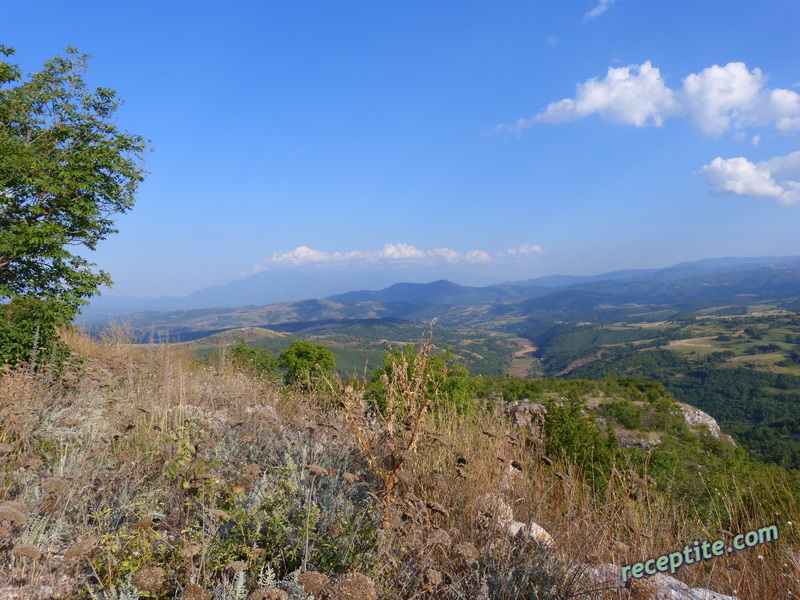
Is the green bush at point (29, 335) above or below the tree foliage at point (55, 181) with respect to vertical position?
below

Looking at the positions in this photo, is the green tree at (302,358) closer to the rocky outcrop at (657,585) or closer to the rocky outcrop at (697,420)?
the rocky outcrop at (657,585)

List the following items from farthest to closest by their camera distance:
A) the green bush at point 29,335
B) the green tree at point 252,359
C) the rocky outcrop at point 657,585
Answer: the green tree at point 252,359 → the green bush at point 29,335 → the rocky outcrop at point 657,585

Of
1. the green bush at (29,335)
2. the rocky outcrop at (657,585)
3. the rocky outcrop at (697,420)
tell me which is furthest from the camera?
the rocky outcrop at (697,420)

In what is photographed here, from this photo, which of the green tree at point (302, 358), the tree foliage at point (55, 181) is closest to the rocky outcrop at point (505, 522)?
the green tree at point (302, 358)

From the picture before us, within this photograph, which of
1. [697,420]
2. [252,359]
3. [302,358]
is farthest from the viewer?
[697,420]

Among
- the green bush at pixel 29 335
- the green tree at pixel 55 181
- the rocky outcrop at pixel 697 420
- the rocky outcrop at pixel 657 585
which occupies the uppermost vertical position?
the green tree at pixel 55 181

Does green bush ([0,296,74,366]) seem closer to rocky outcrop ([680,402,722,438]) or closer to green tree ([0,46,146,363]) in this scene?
green tree ([0,46,146,363])

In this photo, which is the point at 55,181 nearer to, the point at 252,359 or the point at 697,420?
the point at 252,359

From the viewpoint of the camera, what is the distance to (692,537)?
3043 mm

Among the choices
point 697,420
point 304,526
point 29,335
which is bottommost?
point 697,420

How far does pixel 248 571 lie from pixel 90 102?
2142 centimetres

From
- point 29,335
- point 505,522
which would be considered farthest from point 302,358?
point 505,522

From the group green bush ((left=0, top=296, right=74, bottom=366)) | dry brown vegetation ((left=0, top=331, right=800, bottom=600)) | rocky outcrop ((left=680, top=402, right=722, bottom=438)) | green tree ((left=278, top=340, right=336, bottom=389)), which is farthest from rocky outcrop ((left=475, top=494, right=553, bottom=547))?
rocky outcrop ((left=680, top=402, right=722, bottom=438))

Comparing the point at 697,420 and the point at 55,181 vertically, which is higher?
the point at 55,181
